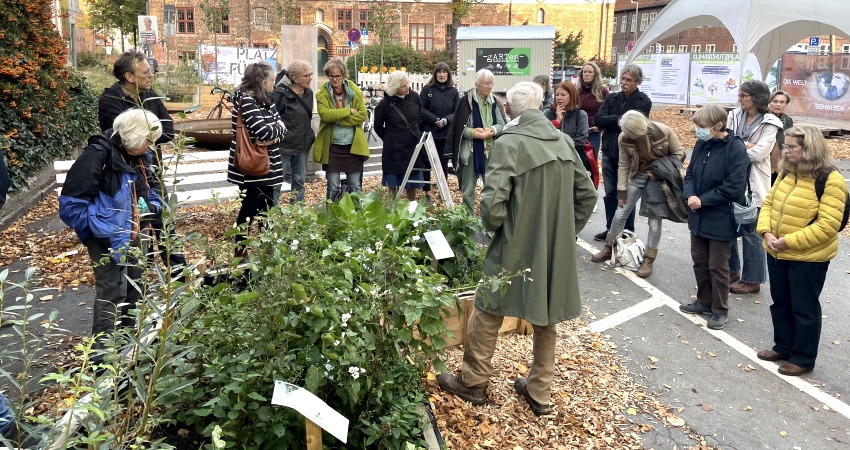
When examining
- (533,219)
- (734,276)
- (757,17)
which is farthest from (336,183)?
(757,17)

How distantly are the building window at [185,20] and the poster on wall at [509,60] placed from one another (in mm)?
38625

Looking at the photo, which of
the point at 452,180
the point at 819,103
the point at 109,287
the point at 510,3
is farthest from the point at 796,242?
the point at 510,3

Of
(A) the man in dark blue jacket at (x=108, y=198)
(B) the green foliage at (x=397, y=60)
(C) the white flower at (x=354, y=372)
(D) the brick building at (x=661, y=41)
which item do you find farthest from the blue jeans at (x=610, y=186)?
(D) the brick building at (x=661, y=41)

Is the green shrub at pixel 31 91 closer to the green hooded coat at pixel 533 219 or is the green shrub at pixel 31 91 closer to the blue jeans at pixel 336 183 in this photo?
the blue jeans at pixel 336 183

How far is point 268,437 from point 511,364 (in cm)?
231

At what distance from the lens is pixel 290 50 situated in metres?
13.7

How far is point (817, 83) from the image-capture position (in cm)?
2262

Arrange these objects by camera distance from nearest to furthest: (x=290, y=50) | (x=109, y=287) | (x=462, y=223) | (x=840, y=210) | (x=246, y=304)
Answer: (x=246, y=304) → (x=109, y=287) → (x=840, y=210) → (x=462, y=223) → (x=290, y=50)

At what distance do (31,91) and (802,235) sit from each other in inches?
351

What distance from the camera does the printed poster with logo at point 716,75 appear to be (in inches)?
939

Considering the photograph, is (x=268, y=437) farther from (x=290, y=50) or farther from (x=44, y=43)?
(x=290, y=50)

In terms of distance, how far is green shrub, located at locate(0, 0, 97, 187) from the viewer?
8734 mm

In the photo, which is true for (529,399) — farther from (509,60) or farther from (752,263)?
(509,60)

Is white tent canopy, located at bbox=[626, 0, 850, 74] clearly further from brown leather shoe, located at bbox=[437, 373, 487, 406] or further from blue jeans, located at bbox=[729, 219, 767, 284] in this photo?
brown leather shoe, located at bbox=[437, 373, 487, 406]
